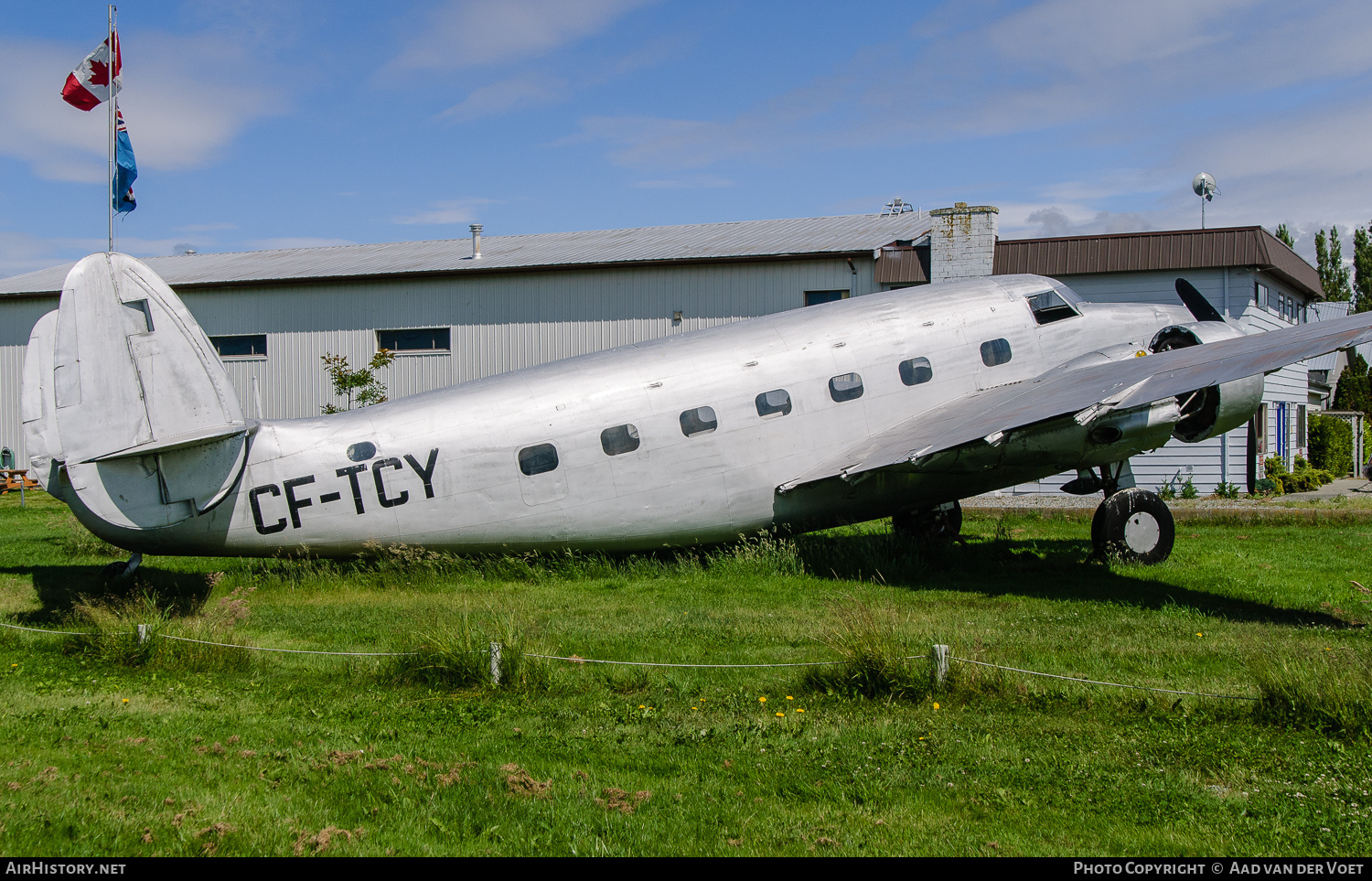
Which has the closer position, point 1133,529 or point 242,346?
point 1133,529

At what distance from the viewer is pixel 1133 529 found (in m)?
15.0

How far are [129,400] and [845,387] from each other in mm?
9357

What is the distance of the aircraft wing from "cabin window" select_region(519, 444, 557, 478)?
3351mm

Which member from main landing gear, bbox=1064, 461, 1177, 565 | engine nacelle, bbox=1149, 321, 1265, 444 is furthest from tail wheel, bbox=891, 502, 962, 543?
engine nacelle, bbox=1149, 321, 1265, 444

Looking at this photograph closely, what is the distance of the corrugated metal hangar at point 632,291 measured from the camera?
26.9 meters

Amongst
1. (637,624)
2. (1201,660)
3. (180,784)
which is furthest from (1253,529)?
(180,784)

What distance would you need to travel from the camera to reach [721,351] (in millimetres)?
14328

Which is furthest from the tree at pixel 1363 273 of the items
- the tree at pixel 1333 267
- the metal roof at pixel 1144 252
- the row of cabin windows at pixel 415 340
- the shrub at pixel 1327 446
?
the row of cabin windows at pixel 415 340

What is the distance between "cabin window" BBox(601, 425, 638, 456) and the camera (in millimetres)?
13695

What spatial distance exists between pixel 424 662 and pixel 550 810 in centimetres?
347

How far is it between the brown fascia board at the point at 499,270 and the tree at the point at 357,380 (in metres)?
2.42

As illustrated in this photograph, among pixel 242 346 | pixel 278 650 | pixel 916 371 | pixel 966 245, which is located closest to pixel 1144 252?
pixel 966 245

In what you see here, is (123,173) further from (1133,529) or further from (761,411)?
→ (1133,529)

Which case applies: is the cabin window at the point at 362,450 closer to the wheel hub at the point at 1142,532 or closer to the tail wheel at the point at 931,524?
the tail wheel at the point at 931,524
